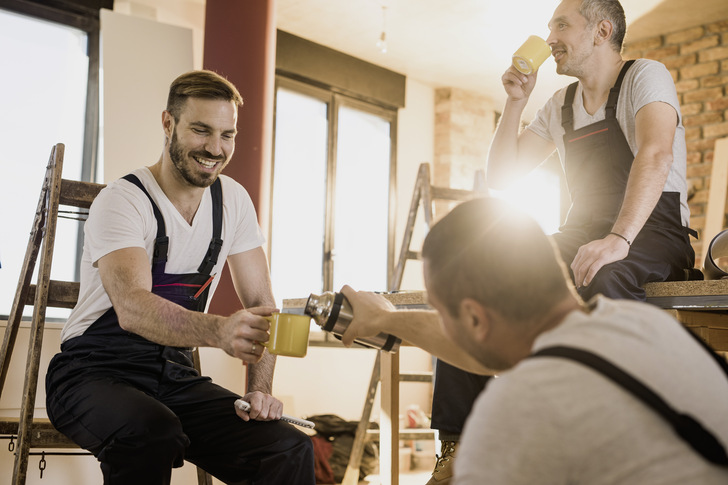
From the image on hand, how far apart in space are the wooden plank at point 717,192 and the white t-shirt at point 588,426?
4888 millimetres

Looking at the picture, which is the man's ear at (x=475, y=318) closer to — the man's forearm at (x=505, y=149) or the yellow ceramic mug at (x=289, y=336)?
the yellow ceramic mug at (x=289, y=336)

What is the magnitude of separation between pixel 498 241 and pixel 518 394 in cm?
21

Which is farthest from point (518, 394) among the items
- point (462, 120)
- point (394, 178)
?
point (462, 120)

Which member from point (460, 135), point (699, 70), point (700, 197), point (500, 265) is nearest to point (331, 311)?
point (500, 265)

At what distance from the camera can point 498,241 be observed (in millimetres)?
905

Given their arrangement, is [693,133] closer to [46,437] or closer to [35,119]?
[35,119]

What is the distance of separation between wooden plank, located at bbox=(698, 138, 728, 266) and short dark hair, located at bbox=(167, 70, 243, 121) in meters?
4.22

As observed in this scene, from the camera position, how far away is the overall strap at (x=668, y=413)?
77cm

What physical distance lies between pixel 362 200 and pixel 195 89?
4.56m

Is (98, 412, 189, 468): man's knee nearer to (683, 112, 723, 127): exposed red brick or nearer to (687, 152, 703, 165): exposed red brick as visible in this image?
(687, 152, 703, 165): exposed red brick

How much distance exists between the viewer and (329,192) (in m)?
6.30

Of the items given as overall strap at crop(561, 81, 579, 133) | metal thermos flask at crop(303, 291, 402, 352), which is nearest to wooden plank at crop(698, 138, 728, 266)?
overall strap at crop(561, 81, 579, 133)

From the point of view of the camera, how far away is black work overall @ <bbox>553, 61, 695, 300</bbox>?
193 centimetres

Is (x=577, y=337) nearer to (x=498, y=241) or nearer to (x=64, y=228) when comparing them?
(x=498, y=241)
